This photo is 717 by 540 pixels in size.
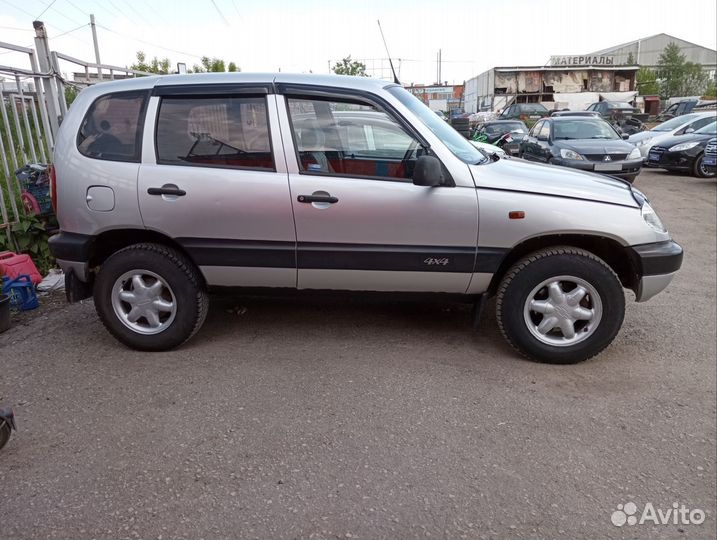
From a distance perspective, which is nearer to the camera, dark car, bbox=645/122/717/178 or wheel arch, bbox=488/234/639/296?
wheel arch, bbox=488/234/639/296

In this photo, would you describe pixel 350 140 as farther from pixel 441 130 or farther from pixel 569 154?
pixel 569 154

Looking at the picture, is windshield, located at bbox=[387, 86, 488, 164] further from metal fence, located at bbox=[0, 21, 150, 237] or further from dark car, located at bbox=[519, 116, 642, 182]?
dark car, located at bbox=[519, 116, 642, 182]

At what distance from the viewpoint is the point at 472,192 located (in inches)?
135

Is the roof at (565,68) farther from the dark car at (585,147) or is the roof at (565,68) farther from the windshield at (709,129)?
the dark car at (585,147)

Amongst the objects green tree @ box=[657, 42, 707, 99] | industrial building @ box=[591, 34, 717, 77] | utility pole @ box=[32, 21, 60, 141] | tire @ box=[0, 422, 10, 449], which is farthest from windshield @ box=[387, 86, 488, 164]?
industrial building @ box=[591, 34, 717, 77]

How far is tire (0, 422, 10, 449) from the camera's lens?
8.82 ft

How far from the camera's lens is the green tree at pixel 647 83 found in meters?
52.8

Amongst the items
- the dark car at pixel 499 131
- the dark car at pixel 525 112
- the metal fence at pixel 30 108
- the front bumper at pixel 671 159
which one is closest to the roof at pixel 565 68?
the dark car at pixel 525 112

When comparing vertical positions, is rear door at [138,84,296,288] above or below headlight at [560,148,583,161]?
above

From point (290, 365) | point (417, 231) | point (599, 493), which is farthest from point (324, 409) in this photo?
point (599, 493)

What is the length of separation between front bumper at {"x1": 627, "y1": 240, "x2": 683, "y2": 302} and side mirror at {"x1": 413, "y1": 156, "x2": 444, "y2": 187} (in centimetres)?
136

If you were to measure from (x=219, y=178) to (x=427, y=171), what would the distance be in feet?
4.36

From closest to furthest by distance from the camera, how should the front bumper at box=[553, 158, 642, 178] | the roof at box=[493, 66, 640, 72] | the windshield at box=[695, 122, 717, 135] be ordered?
1. the front bumper at box=[553, 158, 642, 178]
2. the windshield at box=[695, 122, 717, 135]
3. the roof at box=[493, 66, 640, 72]

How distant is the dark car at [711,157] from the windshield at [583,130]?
1.98 metres
